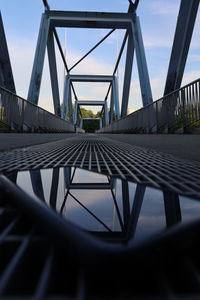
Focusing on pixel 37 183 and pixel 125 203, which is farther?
pixel 37 183

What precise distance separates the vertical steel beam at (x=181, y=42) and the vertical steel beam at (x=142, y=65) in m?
3.09

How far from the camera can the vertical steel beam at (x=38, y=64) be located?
9.12m

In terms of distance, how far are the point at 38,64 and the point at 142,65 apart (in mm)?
4497

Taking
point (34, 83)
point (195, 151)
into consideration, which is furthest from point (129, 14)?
point (195, 151)

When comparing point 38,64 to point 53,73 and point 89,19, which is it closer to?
point 89,19

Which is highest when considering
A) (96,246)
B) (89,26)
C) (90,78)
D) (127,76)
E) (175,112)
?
(90,78)

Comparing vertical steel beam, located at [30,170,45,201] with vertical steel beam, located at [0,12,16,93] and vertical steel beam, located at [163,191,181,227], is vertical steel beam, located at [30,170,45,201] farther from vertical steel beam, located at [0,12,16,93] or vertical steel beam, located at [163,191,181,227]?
vertical steel beam, located at [0,12,16,93]

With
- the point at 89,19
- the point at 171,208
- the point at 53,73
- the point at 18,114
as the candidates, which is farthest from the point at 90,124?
the point at 171,208

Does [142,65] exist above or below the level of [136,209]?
above

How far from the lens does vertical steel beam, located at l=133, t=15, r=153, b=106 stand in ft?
30.6

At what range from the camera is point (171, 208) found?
83 cm

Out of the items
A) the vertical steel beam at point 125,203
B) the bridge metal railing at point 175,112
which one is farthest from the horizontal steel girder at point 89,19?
the vertical steel beam at point 125,203

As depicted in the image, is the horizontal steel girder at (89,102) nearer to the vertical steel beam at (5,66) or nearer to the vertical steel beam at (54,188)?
the vertical steel beam at (5,66)

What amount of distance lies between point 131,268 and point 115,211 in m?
0.50
